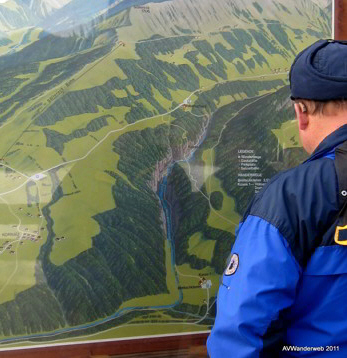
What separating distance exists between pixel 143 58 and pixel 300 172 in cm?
102

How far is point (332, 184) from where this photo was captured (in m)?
0.81

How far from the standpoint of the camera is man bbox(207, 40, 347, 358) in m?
0.77

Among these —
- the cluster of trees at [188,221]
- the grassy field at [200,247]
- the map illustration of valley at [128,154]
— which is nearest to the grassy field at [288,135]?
the map illustration of valley at [128,154]

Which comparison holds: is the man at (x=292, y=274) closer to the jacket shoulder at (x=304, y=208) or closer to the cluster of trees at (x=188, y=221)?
the jacket shoulder at (x=304, y=208)

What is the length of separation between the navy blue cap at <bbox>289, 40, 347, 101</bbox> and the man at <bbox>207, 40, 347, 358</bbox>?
0.11 m

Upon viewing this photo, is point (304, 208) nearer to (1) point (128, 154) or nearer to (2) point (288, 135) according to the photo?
(1) point (128, 154)

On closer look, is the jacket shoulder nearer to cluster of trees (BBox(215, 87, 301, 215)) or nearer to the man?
the man

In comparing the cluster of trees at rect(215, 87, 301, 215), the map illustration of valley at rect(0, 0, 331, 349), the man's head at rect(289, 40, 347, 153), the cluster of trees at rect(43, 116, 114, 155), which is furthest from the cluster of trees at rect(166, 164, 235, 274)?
the man's head at rect(289, 40, 347, 153)

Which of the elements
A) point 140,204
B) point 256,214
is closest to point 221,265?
point 140,204

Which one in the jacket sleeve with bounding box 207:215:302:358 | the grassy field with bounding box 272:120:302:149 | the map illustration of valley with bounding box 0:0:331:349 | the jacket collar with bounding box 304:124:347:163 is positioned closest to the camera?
the jacket sleeve with bounding box 207:215:302:358

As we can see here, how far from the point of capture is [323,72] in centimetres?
89

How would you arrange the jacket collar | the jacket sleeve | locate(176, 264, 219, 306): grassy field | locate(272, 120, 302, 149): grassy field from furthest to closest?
locate(272, 120, 302, 149): grassy field
locate(176, 264, 219, 306): grassy field
the jacket collar
the jacket sleeve

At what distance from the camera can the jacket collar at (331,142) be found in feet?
2.85

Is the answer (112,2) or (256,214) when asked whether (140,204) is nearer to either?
(112,2)
